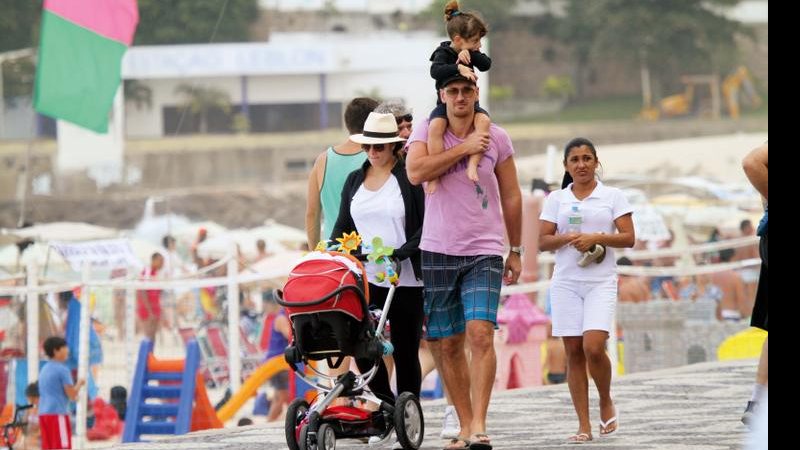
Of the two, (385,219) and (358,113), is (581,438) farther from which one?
(358,113)

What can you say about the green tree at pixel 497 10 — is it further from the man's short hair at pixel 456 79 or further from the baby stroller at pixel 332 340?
the baby stroller at pixel 332 340

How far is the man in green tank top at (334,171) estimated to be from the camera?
7.77 metres

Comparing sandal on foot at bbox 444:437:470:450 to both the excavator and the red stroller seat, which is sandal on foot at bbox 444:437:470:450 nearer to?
the red stroller seat

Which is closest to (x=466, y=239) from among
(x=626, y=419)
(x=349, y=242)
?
(x=349, y=242)

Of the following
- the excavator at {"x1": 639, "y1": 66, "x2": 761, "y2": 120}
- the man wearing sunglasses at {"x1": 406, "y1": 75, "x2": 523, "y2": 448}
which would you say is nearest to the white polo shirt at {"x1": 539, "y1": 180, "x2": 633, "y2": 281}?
the man wearing sunglasses at {"x1": 406, "y1": 75, "x2": 523, "y2": 448}

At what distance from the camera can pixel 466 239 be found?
6.85 meters

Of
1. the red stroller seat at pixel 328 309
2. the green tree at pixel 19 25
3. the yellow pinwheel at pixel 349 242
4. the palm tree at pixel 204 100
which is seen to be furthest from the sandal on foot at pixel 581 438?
the palm tree at pixel 204 100

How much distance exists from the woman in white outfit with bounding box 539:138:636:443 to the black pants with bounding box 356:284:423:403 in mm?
611

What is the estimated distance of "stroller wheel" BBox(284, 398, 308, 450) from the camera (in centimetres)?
652

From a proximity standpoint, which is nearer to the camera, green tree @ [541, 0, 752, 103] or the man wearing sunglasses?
the man wearing sunglasses

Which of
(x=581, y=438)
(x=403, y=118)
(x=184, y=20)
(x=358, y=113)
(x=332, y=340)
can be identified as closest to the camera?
(x=332, y=340)

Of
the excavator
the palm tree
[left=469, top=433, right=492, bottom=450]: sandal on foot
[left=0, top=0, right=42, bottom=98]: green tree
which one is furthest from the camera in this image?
the excavator

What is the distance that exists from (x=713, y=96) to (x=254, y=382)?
7171 cm
